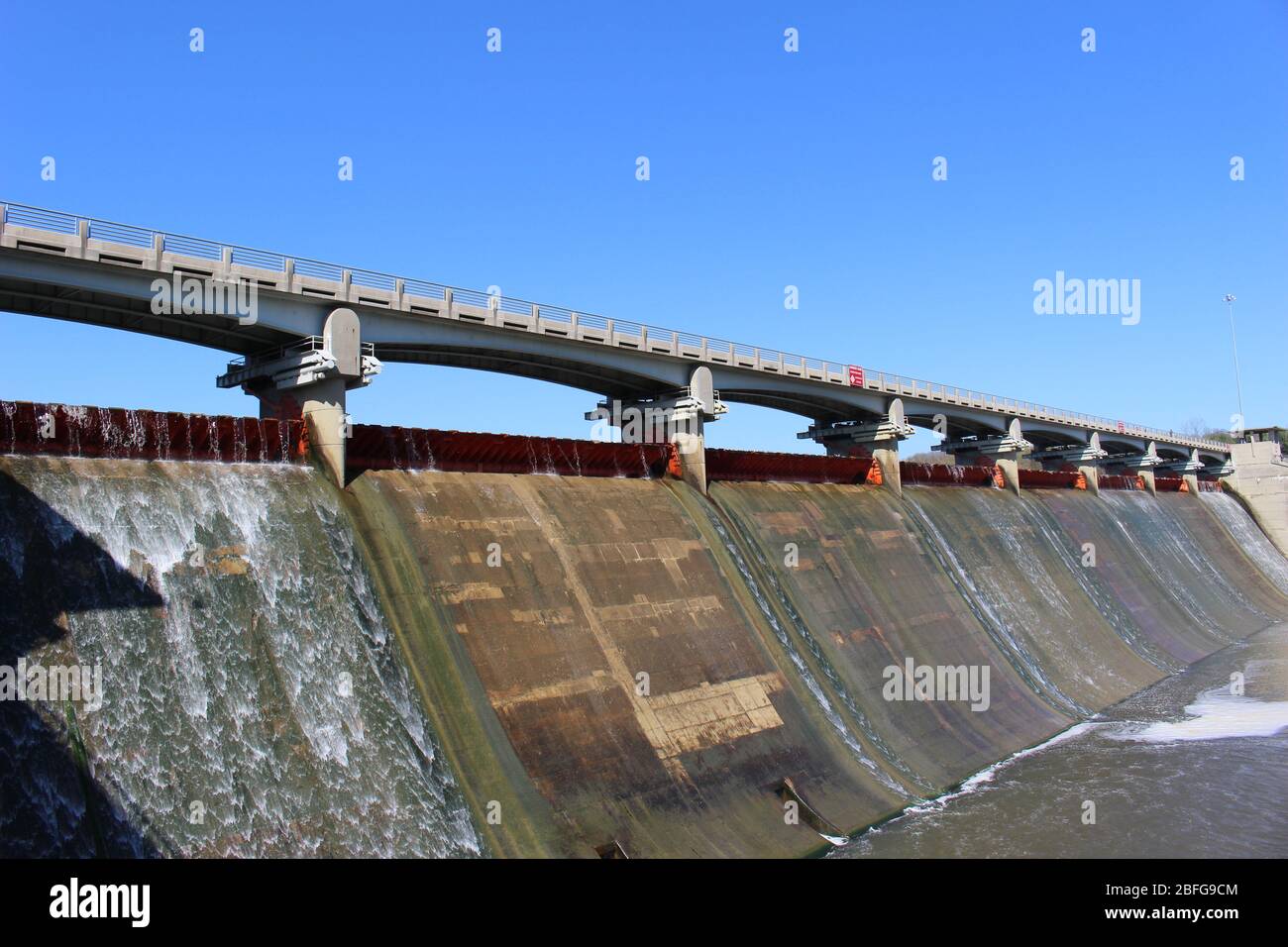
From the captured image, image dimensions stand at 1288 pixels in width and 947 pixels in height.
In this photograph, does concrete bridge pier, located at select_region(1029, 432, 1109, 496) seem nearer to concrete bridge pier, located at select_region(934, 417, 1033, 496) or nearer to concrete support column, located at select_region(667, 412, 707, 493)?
concrete bridge pier, located at select_region(934, 417, 1033, 496)

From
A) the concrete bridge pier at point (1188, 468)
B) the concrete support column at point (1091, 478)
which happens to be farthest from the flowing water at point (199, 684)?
the concrete bridge pier at point (1188, 468)

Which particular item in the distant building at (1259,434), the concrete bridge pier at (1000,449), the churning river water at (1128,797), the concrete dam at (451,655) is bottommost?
the churning river water at (1128,797)

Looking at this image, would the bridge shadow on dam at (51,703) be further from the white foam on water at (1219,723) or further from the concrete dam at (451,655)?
the white foam on water at (1219,723)

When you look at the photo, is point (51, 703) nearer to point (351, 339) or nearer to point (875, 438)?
point (351, 339)

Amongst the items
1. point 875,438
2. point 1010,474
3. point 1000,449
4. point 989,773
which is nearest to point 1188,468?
point 1000,449

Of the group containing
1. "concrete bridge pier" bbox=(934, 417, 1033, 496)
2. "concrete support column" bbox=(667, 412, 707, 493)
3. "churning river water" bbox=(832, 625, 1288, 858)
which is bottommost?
"churning river water" bbox=(832, 625, 1288, 858)

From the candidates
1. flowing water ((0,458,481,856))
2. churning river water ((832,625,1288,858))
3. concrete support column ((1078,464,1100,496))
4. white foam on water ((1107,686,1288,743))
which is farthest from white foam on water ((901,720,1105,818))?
concrete support column ((1078,464,1100,496))
